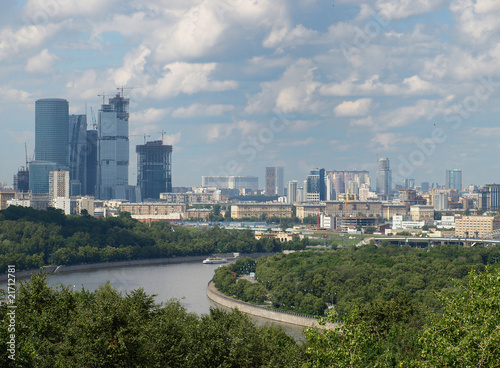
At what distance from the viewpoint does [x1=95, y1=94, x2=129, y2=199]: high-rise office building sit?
13075 centimetres

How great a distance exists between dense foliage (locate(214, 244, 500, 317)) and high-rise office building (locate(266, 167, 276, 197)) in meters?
115

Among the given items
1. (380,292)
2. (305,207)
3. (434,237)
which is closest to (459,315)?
(380,292)

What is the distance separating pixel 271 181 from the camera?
155 metres

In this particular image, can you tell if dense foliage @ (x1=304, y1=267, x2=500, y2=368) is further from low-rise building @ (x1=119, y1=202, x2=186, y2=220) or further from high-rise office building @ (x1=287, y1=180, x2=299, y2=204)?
high-rise office building @ (x1=287, y1=180, x2=299, y2=204)

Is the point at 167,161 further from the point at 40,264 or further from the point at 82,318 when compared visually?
the point at 82,318

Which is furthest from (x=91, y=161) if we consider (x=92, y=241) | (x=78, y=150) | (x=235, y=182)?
(x=92, y=241)

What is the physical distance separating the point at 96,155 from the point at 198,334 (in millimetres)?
120958

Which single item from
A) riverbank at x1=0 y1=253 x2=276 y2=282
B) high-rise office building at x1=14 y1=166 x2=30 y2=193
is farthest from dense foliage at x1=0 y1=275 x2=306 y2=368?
high-rise office building at x1=14 y1=166 x2=30 y2=193

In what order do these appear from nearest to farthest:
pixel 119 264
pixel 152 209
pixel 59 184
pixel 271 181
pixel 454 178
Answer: pixel 119 264
pixel 152 209
pixel 59 184
pixel 271 181
pixel 454 178

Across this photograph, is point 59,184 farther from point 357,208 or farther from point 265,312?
point 265,312

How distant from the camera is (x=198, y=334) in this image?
551 inches

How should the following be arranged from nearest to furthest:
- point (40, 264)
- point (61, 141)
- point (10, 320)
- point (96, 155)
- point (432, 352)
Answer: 1. point (432, 352)
2. point (10, 320)
3. point (40, 264)
4. point (61, 141)
5. point (96, 155)

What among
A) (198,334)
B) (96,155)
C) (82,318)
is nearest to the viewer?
(82,318)

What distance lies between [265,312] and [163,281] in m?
9.66
